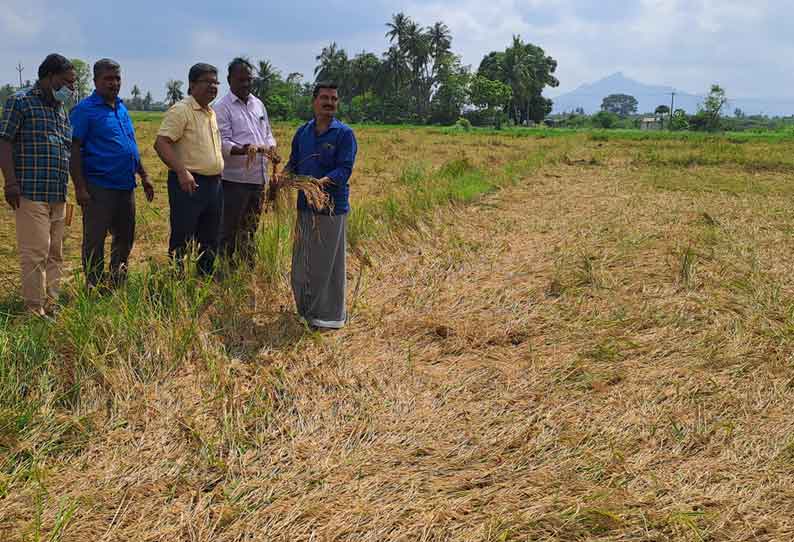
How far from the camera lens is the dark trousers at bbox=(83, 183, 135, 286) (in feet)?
11.5

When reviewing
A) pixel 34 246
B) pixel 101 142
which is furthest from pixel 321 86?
pixel 34 246

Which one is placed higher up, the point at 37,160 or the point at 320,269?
the point at 37,160

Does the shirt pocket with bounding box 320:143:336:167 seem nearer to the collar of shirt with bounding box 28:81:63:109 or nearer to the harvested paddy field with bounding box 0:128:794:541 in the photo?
the harvested paddy field with bounding box 0:128:794:541

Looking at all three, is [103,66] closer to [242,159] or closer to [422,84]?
[242,159]

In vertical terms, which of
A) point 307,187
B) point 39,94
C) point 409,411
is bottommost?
point 409,411

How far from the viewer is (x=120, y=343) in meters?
2.59

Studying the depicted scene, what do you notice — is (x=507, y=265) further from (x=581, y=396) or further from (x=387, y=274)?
(x=581, y=396)

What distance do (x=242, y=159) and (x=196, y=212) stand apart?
0.53 metres

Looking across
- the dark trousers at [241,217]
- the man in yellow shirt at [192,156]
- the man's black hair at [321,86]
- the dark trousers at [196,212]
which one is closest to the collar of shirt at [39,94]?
the man in yellow shirt at [192,156]

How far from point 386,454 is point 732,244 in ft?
16.6

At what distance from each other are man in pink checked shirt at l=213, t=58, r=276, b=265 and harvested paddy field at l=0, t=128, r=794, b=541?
0.21 metres

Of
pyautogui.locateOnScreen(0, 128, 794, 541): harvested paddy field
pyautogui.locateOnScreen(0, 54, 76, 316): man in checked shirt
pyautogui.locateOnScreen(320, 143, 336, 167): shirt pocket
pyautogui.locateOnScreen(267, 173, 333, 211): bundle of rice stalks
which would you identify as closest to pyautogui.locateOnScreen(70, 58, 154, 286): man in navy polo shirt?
pyautogui.locateOnScreen(0, 54, 76, 316): man in checked shirt

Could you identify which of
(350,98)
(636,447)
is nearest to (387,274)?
(636,447)

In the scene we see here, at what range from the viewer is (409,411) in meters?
2.59
